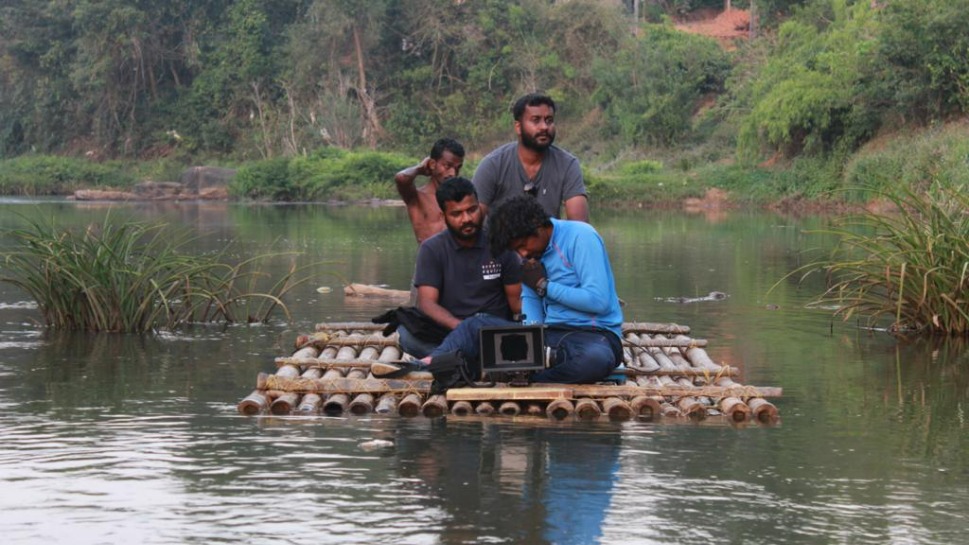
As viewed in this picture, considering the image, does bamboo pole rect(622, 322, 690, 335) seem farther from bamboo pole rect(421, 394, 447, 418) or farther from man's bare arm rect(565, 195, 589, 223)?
bamboo pole rect(421, 394, 447, 418)

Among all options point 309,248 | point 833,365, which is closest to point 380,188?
point 309,248

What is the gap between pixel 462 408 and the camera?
846cm

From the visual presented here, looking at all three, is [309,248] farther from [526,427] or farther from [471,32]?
[471,32]

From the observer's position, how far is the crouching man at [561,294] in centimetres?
825

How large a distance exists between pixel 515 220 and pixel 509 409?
1107 mm

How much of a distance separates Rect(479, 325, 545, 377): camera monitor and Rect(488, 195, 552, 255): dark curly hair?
49 cm

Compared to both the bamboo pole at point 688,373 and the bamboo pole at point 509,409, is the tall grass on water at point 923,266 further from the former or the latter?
the bamboo pole at point 509,409

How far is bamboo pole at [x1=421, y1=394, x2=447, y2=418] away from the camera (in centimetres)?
846

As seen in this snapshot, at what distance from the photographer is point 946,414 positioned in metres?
9.03

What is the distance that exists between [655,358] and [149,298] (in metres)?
4.49

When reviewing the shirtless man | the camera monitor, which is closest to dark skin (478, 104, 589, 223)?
the shirtless man

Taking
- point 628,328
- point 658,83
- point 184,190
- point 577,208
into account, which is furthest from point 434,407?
point 184,190

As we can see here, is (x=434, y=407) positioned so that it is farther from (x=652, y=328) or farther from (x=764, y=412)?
(x=652, y=328)

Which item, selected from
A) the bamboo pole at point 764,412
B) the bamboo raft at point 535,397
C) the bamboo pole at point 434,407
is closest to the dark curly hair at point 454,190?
the bamboo raft at point 535,397
